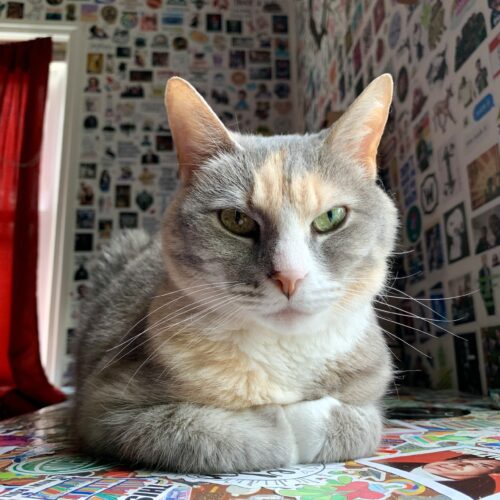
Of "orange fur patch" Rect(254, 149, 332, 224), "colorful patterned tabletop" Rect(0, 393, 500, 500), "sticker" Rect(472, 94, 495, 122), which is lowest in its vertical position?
"colorful patterned tabletop" Rect(0, 393, 500, 500)

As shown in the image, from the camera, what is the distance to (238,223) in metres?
0.81

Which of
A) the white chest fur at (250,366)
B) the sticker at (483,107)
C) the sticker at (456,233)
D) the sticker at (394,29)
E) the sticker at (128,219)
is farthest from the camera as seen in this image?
the sticker at (128,219)

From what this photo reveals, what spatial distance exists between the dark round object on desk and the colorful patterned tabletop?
11 centimetres

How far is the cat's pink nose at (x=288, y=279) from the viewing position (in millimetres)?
712

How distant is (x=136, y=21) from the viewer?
9.80 feet

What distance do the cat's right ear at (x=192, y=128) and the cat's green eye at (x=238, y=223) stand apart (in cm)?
15

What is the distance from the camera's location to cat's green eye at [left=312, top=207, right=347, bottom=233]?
812mm

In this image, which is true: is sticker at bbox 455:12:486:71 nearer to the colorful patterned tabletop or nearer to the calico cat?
the calico cat

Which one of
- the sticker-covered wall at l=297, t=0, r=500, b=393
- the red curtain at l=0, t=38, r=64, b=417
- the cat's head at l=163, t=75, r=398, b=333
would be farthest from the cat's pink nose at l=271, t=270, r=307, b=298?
the red curtain at l=0, t=38, r=64, b=417

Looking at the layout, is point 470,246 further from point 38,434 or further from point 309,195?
point 38,434

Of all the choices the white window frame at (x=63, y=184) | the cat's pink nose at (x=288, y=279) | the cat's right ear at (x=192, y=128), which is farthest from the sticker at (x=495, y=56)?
the white window frame at (x=63, y=184)

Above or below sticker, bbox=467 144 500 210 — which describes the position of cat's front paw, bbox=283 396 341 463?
below

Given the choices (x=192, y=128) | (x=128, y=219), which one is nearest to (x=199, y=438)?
(x=192, y=128)

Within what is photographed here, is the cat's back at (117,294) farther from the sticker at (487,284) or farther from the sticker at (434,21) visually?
the sticker at (434,21)
